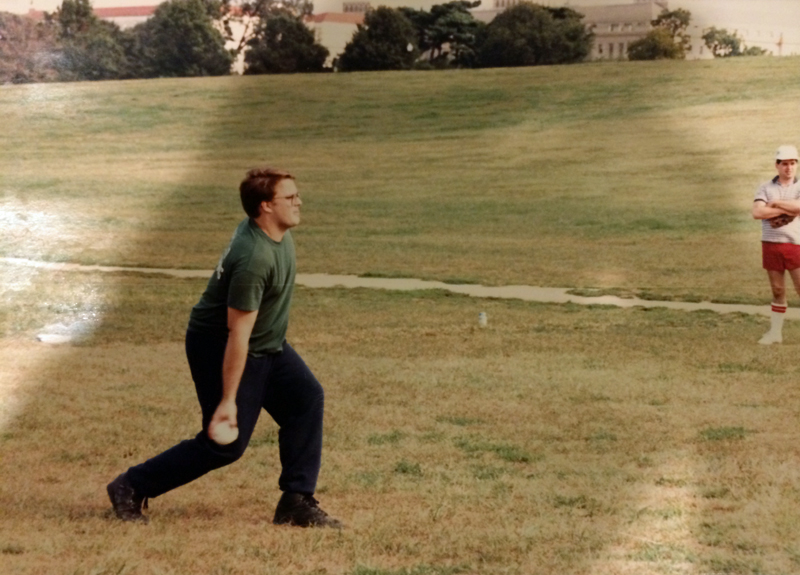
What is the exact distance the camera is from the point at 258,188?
14.5 feet

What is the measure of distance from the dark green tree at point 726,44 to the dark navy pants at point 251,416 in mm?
14116

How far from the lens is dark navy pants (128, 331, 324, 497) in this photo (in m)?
4.49

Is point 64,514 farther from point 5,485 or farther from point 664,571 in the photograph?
point 664,571

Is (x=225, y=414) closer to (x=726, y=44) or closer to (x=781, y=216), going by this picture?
(x=781, y=216)

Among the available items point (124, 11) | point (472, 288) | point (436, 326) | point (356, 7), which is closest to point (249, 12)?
point (356, 7)

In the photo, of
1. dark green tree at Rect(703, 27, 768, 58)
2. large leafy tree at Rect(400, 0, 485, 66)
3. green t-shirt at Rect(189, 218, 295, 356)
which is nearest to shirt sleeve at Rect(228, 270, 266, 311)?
green t-shirt at Rect(189, 218, 295, 356)

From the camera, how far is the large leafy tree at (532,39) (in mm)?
16922

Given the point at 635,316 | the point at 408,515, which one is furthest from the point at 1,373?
the point at 635,316

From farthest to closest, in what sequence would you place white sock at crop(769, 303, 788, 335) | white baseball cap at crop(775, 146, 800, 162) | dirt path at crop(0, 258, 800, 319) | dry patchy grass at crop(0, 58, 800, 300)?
dry patchy grass at crop(0, 58, 800, 300) → dirt path at crop(0, 258, 800, 319) → white sock at crop(769, 303, 788, 335) → white baseball cap at crop(775, 146, 800, 162)

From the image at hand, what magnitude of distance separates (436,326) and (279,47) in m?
6.95

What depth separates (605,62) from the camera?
17.8 meters

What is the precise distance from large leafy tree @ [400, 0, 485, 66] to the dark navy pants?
12.5 m

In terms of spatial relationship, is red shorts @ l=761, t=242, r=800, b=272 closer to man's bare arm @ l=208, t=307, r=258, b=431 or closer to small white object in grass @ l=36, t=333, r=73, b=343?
man's bare arm @ l=208, t=307, r=258, b=431

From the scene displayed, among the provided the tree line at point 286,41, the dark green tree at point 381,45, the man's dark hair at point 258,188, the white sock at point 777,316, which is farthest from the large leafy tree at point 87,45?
the man's dark hair at point 258,188
